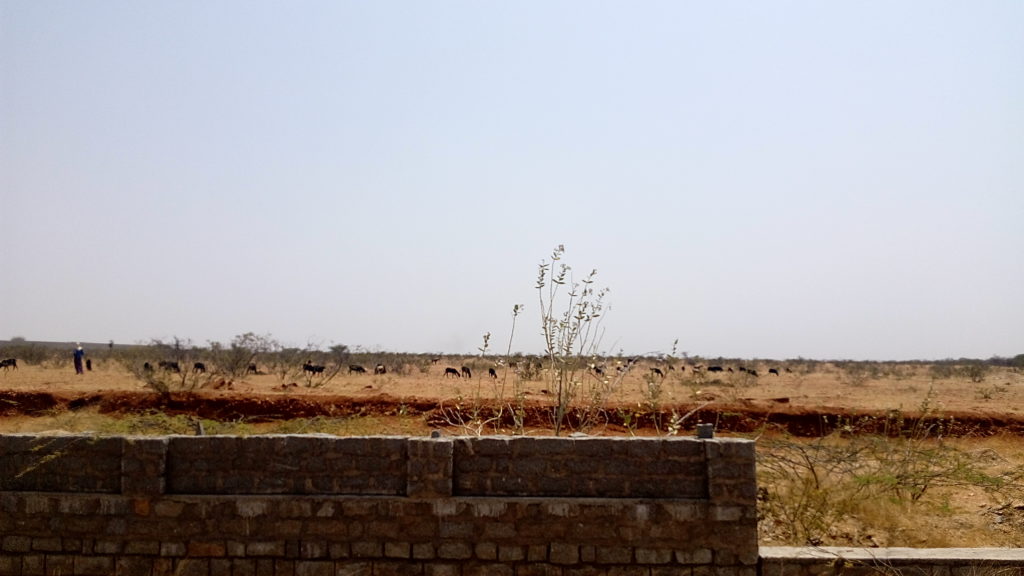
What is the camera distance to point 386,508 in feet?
22.0

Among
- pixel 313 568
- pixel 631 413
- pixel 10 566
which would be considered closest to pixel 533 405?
pixel 631 413

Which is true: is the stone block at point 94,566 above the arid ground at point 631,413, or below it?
below

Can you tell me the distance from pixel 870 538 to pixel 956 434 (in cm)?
877

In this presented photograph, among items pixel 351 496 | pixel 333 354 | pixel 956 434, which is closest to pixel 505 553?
pixel 351 496

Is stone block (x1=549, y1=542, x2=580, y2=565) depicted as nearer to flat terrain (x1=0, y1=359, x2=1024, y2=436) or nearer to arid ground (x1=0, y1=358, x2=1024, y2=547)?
arid ground (x1=0, y1=358, x2=1024, y2=547)

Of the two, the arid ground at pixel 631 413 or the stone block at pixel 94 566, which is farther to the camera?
the arid ground at pixel 631 413

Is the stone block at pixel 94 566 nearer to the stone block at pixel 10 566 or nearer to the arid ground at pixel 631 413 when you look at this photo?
the stone block at pixel 10 566

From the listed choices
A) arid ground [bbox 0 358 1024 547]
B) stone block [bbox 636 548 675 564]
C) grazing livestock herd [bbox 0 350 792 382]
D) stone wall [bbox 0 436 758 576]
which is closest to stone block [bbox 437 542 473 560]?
stone wall [bbox 0 436 758 576]

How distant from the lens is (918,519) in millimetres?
8406

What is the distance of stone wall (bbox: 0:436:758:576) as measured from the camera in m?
6.62

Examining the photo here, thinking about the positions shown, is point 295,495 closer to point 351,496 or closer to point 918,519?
point 351,496

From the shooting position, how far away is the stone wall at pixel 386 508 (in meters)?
6.62

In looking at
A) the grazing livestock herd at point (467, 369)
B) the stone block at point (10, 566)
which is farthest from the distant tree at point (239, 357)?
the stone block at point (10, 566)

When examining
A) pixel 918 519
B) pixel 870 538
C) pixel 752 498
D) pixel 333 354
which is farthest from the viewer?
pixel 333 354
